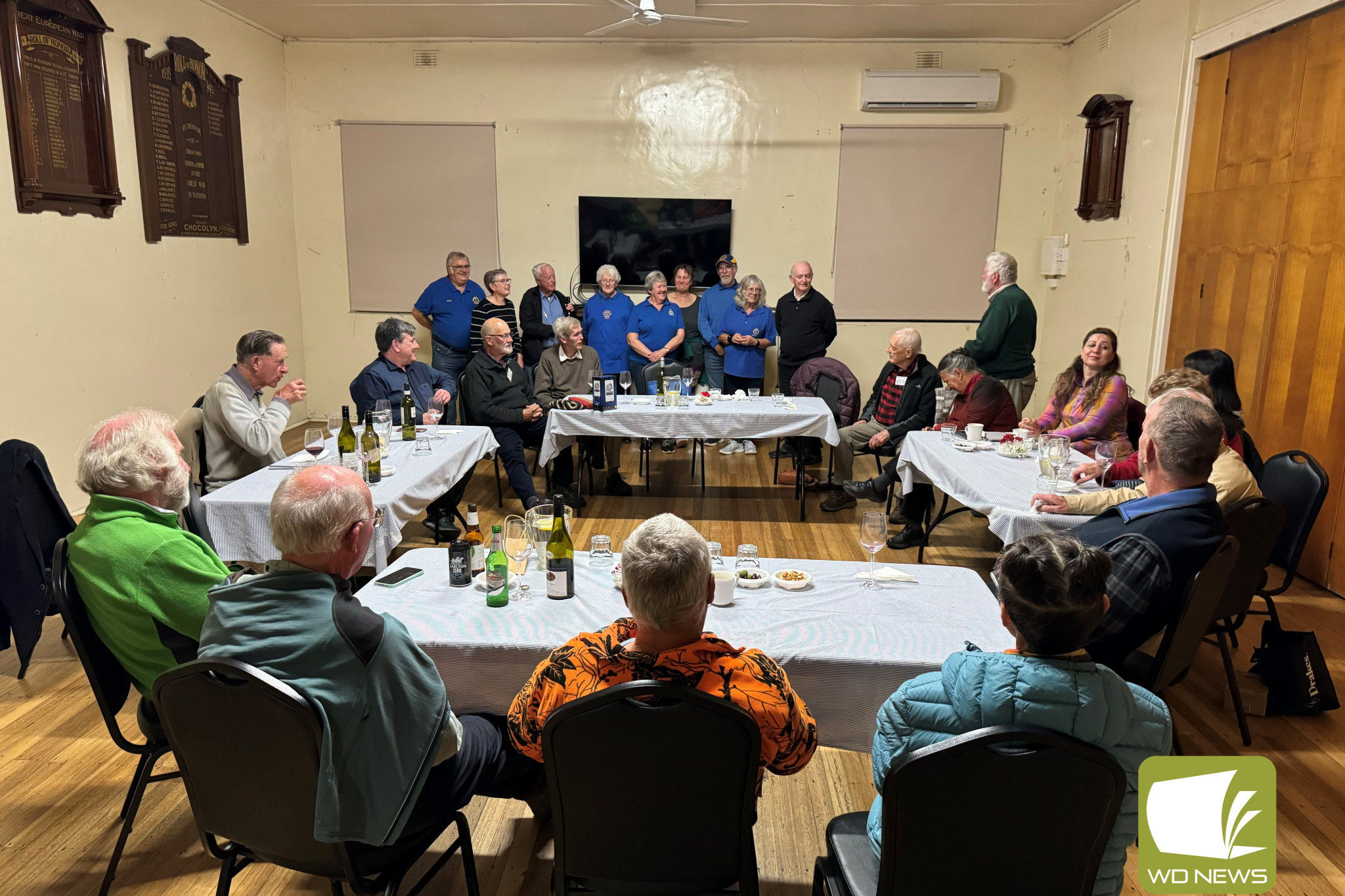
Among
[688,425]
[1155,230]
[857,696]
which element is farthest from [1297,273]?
[857,696]

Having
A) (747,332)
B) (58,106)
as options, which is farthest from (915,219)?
(58,106)

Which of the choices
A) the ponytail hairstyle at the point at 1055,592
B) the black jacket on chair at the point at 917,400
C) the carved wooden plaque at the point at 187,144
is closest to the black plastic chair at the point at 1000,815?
the ponytail hairstyle at the point at 1055,592

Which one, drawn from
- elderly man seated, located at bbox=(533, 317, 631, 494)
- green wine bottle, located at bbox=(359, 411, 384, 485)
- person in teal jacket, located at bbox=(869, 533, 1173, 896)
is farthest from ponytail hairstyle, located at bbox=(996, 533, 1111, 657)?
elderly man seated, located at bbox=(533, 317, 631, 494)

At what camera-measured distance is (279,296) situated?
8125mm

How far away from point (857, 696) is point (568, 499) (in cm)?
397

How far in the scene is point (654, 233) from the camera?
8.18 m

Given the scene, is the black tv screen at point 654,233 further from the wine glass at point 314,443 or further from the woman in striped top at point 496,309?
the wine glass at point 314,443

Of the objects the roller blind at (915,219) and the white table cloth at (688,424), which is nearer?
the white table cloth at (688,424)

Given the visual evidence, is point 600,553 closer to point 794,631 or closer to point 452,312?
point 794,631

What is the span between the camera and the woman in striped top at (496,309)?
23.2ft

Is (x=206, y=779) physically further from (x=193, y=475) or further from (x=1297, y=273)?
(x=1297, y=273)

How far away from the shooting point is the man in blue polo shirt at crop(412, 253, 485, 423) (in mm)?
7473

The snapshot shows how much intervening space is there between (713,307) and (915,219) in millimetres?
2080

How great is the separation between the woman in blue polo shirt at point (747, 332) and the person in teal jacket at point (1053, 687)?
585cm
